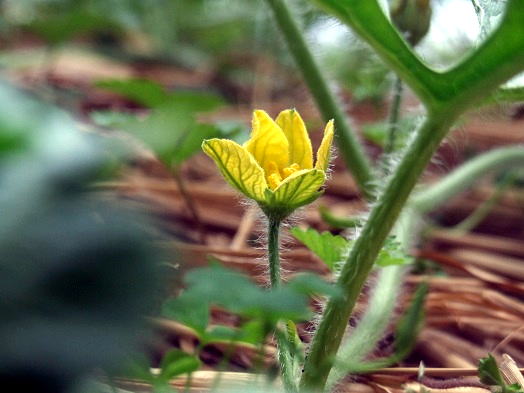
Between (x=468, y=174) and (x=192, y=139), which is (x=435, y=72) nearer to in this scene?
(x=192, y=139)

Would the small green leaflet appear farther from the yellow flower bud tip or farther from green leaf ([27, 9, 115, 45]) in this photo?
green leaf ([27, 9, 115, 45])

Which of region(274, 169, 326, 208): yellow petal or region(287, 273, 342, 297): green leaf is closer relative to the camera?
region(287, 273, 342, 297): green leaf

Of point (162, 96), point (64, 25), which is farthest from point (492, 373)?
point (64, 25)

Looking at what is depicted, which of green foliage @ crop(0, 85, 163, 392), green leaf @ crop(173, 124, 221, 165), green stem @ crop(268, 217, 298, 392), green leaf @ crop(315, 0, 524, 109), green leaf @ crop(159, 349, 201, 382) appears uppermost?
green leaf @ crop(173, 124, 221, 165)

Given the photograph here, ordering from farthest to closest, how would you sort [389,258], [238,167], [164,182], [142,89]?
[164,182] < [142,89] < [389,258] < [238,167]

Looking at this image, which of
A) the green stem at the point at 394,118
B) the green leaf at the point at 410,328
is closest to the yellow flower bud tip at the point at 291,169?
the green leaf at the point at 410,328

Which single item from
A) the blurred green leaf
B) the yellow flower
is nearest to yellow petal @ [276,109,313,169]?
the yellow flower

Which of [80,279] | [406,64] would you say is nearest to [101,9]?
[406,64]

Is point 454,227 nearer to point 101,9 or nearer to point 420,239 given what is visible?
point 420,239
